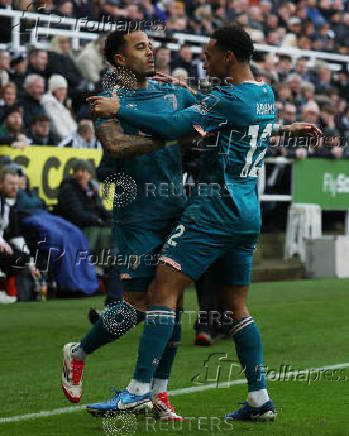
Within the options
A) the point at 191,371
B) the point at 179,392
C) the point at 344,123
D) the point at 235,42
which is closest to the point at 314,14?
the point at 344,123

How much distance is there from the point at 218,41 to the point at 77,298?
8240 mm

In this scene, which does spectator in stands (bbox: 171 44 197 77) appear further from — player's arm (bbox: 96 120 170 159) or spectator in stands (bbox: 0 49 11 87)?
player's arm (bbox: 96 120 170 159)

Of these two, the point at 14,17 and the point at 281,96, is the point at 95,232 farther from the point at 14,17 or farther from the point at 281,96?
the point at 281,96

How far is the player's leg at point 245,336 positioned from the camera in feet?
19.4

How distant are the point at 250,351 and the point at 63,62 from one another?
9839 millimetres

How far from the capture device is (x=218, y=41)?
19.2 feet

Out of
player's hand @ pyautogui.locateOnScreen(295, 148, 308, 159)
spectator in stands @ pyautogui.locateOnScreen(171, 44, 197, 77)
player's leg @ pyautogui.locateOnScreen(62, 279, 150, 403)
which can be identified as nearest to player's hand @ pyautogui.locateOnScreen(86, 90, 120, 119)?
player's leg @ pyautogui.locateOnScreen(62, 279, 150, 403)

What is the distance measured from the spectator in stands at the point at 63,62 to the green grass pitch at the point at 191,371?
136 inches

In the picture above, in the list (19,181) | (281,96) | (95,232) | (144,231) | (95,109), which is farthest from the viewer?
(281,96)

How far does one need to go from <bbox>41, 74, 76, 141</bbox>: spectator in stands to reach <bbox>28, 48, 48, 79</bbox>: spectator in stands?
189mm

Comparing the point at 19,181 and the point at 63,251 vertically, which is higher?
the point at 19,181

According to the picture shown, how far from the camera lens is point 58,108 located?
14.5m

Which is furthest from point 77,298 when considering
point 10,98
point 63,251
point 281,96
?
point 281,96

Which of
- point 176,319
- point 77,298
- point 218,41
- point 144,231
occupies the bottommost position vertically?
point 77,298
